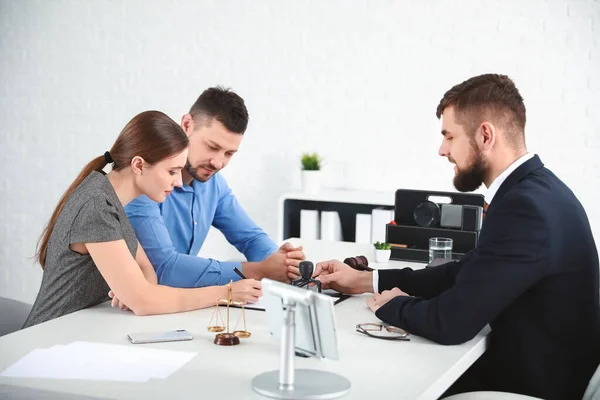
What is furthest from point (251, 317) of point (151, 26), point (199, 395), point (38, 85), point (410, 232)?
point (38, 85)

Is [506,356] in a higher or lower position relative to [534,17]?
lower

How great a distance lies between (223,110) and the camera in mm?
3139

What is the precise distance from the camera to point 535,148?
183 inches

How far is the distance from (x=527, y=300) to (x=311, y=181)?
281 centimetres

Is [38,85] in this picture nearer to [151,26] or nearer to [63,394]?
[151,26]

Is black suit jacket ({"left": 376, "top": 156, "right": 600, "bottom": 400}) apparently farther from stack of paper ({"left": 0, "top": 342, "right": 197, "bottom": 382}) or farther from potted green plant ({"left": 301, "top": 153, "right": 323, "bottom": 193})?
potted green plant ({"left": 301, "top": 153, "right": 323, "bottom": 193})

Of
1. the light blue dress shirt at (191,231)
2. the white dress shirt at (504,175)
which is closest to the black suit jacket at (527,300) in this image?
the white dress shirt at (504,175)

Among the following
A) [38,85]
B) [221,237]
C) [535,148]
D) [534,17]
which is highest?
[534,17]

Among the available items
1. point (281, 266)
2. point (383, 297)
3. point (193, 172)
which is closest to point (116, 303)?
point (281, 266)

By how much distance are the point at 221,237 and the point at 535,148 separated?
7.19ft

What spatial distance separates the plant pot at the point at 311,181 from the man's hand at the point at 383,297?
2.48m

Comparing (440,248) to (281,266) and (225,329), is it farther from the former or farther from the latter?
(225,329)

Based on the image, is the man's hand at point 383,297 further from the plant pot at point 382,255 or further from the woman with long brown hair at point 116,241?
the plant pot at point 382,255

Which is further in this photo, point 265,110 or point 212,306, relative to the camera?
point 265,110
